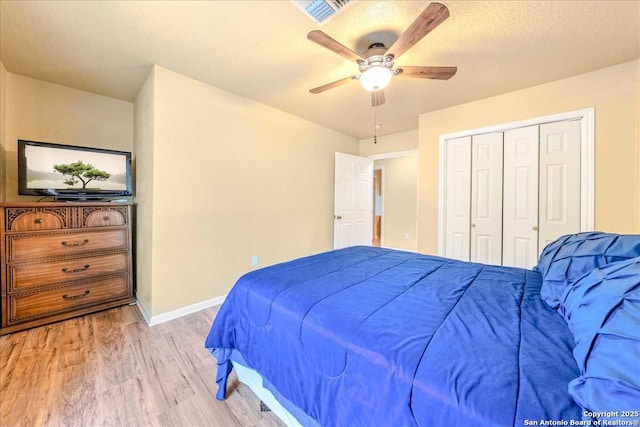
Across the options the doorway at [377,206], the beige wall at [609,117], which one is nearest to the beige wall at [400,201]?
the doorway at [377,206]

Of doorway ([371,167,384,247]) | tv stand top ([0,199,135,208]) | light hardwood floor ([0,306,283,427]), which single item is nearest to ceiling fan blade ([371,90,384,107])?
light hardwood floor ([0,306,283,427])

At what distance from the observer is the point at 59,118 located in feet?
8.68

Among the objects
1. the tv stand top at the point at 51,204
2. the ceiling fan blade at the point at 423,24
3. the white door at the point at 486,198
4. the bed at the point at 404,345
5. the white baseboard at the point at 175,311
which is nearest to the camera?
the bed at the point at 404,345

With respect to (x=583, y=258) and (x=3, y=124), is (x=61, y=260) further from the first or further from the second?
(x=583, y=258)

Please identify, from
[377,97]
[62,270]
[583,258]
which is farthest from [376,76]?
[62,270]

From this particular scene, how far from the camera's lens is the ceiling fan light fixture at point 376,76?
70.3 inches

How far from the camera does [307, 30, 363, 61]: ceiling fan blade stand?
1436 millimetres

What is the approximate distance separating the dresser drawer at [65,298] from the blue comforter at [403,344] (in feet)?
6.25

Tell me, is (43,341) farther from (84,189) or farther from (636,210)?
(636,210)

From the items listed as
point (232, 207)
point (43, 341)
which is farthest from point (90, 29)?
point (43, 341)

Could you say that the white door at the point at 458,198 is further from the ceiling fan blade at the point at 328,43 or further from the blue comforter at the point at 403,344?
the ceiling fan blade at the point at 328,43

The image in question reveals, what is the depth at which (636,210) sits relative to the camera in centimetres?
217

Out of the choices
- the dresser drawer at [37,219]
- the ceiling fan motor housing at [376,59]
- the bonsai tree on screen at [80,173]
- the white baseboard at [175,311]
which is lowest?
the white baseboard at [175,311]

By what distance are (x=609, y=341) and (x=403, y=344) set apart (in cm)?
51
